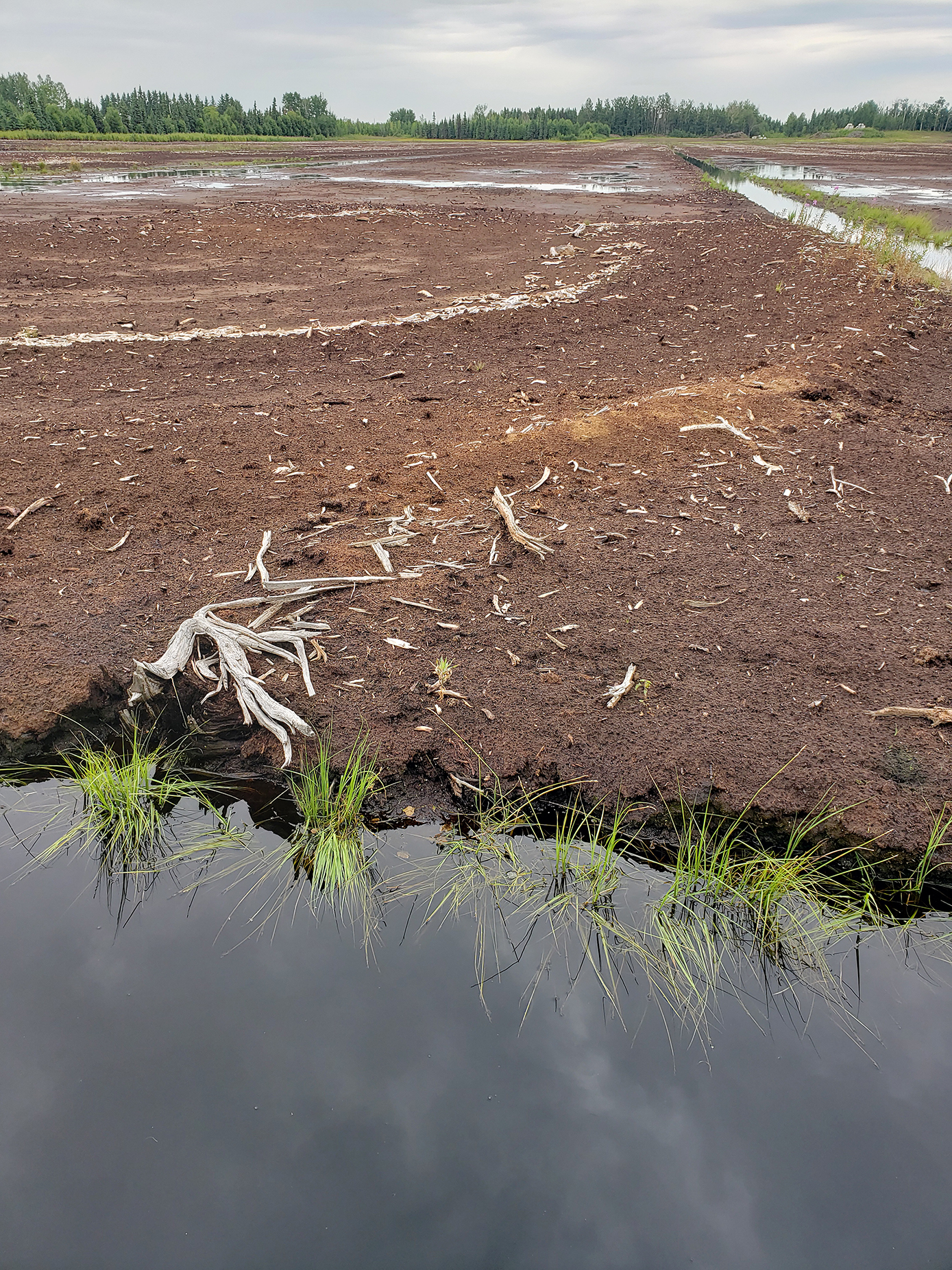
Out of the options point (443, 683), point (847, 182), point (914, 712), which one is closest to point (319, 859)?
point (443, 683)

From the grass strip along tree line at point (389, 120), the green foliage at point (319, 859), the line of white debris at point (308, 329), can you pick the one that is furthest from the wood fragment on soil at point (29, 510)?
the grass strip along tree line at point (389, 120)

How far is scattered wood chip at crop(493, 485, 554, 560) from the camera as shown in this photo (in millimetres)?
4488

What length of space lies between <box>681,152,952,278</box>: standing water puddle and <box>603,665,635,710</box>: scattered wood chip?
37.4ft

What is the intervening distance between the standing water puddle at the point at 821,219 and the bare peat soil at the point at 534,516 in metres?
4.41

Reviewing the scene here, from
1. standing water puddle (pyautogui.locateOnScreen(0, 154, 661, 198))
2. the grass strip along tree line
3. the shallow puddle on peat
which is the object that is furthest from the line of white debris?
the grass strip along tree line

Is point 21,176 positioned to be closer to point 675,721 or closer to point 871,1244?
point 675,721

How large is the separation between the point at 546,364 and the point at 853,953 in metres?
6.11

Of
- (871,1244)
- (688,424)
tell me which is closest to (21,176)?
(688,424)

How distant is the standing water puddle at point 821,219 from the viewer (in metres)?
13.0

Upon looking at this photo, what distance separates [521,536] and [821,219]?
17719 mm

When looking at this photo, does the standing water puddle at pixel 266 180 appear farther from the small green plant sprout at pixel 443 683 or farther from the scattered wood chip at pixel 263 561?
the small green plant sprout at pixel 443 683

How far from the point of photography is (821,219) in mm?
17672

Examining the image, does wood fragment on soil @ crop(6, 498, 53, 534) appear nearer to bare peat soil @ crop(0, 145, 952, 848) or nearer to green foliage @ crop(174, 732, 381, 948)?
bare peat soil @ crop(0, 145, 952, 848)

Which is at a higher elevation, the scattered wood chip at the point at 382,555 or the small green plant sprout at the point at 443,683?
the scattered wood chip at the point at 382,555
